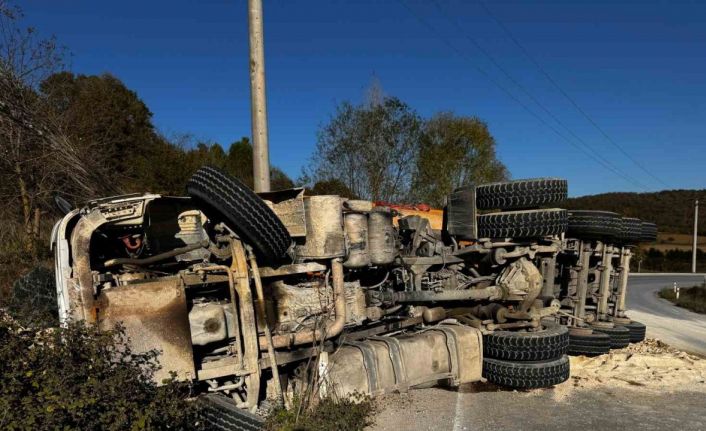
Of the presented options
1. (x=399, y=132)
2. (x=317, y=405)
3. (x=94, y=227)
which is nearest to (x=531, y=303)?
(x=317, y=405)

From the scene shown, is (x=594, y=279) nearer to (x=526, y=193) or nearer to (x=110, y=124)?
(x=526, y=193)

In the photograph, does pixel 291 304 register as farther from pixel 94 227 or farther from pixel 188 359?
pixel 94 227

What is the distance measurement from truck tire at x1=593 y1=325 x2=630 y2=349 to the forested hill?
59120mm

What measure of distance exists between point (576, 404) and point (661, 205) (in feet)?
269

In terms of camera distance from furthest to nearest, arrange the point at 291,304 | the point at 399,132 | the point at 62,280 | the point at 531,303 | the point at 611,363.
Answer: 1. the point at 399,132
2. the point at 611,363
3. the point at 531,303
4. the point at 291,304
5. the point at 62,280

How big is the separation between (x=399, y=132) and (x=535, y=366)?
1646 centimetres

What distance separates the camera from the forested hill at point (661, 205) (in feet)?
210

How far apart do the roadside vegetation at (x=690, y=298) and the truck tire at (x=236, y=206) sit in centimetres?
1728

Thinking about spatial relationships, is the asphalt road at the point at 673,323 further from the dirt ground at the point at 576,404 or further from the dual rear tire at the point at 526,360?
the dual rear tire at the point at 526,360

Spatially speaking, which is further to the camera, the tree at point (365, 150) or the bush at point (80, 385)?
the tree at point (365, 150)

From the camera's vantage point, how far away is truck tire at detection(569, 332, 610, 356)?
262 inches

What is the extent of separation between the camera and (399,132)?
68.3 feet

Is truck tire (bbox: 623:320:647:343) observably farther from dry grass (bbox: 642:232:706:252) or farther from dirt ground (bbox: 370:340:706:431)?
dry grass (bbox: 642:232:706:252)

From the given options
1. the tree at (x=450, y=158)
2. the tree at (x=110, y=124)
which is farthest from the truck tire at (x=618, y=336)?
the tree at (x=450, y=158)
